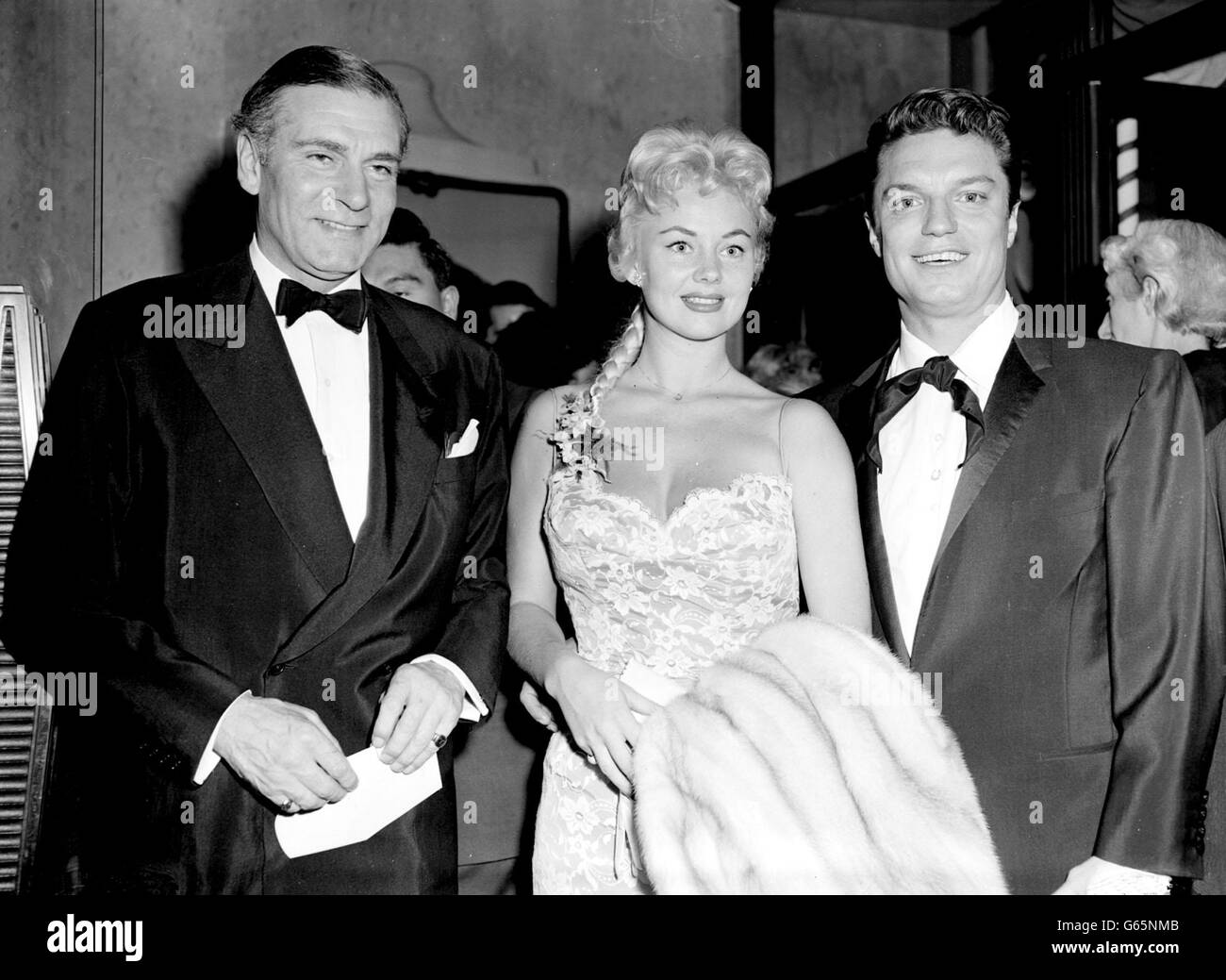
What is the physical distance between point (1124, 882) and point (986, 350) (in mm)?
1000

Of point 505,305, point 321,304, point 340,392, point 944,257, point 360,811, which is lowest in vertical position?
point 360,811

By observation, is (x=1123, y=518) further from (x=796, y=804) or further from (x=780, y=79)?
(x=780, y=79)

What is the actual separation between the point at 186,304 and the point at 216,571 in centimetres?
48

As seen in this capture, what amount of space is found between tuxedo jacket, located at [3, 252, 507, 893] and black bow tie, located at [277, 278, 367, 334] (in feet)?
0.15

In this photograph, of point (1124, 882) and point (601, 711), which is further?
point (601, 711)

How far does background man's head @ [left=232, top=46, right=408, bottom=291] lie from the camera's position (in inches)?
77.8

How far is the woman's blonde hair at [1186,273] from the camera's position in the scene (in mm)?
3193

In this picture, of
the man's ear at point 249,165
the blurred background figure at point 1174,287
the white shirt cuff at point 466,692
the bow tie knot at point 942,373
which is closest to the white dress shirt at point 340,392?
the white shirt cuff at point 466,692

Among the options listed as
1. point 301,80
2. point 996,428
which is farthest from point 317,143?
→ point 996,428

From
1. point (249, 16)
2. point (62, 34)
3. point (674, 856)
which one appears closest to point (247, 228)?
point (249, 16)

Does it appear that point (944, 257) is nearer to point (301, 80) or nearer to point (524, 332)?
point (301, 80)

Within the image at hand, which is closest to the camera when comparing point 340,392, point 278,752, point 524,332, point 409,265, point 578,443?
point 278,752

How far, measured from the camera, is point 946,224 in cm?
212

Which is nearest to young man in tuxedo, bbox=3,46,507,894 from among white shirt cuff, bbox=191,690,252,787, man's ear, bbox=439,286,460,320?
white shirt cuff, bbox=191,690,252,787
